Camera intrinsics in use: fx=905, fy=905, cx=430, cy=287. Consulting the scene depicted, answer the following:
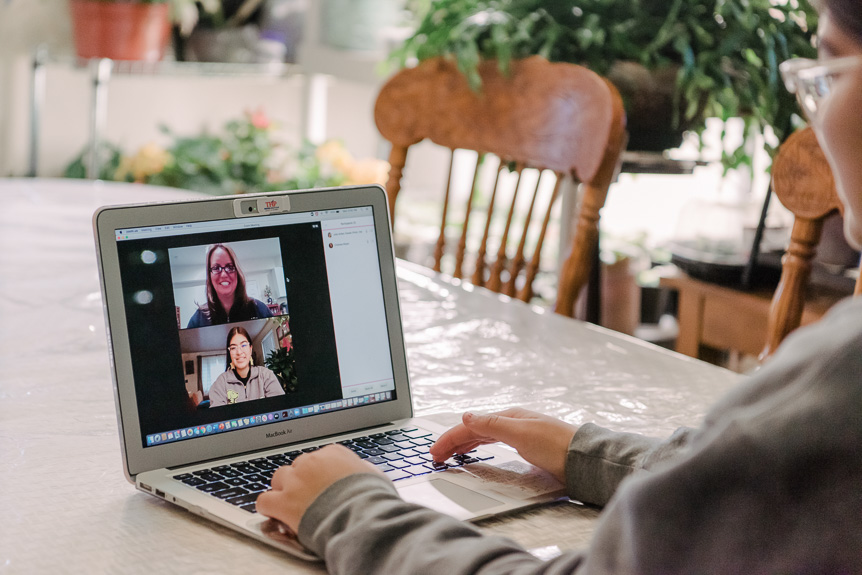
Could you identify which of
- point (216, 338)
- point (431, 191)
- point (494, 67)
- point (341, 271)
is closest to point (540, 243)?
point (494, 67)

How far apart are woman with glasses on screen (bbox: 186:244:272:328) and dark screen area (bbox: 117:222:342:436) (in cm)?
1

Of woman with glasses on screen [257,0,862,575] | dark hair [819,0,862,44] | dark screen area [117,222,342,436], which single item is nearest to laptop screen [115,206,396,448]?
dark screen area [117,222,342,436]

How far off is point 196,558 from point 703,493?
0.31 metres

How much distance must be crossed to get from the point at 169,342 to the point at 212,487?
116 mm

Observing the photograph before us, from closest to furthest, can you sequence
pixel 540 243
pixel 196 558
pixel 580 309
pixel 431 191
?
pixel 196 558 → pixel 540 243 → pixel 580 309 → pixel 431 191

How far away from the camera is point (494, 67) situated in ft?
4.89

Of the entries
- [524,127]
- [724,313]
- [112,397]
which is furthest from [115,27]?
[112,397]

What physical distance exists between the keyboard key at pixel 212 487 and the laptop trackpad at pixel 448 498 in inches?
5.0

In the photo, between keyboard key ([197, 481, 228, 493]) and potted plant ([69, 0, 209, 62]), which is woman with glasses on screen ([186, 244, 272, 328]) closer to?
keyboard key ([197, 481, 228, 493])

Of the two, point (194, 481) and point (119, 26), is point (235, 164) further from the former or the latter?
point (194, 481)

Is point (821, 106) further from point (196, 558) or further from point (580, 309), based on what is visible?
point (580, 309)

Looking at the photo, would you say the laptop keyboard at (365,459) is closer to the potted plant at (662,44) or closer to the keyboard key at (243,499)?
the keyboard key at (243,499)

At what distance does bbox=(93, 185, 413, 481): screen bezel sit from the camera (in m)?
0.66

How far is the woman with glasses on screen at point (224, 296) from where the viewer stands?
0.69 metres
